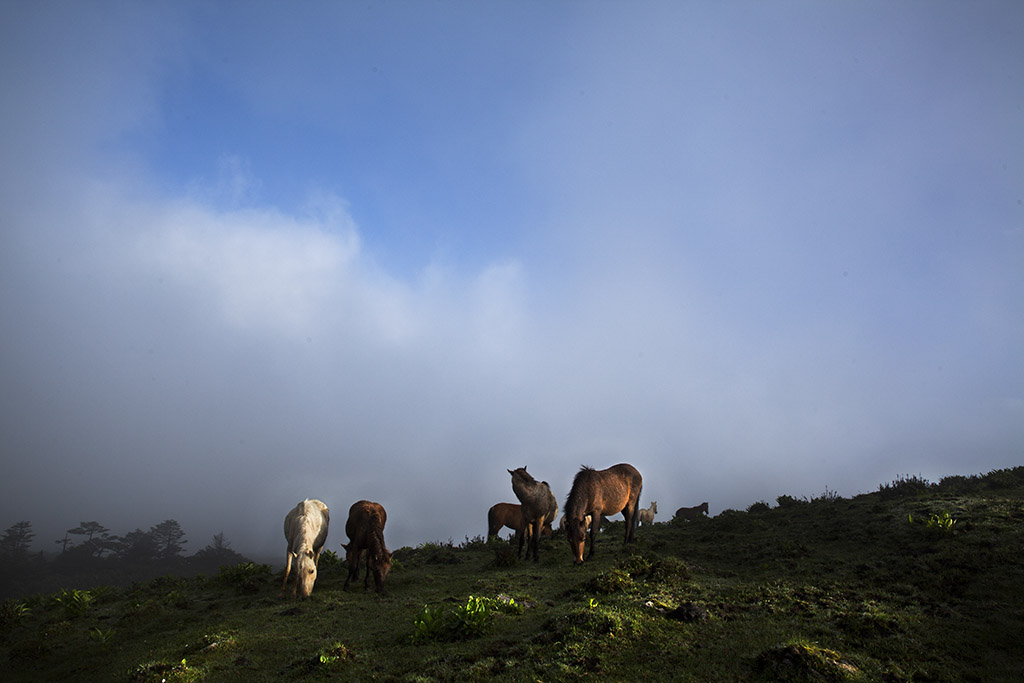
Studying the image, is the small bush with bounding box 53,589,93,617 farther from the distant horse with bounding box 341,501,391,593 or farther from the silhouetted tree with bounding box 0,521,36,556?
the silhouetted tree with bounding box 0,521,36,556

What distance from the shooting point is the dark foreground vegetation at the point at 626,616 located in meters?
7.20

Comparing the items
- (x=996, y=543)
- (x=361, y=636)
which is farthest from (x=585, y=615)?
(x=996, y=543)

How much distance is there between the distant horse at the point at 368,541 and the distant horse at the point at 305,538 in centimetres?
98

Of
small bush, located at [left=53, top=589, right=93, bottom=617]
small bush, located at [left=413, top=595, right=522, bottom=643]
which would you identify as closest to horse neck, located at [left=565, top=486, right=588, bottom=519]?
small bush, located at [left=413, top=595, right=522, bottom=643]

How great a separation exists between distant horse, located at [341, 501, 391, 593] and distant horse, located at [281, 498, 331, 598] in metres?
0.98

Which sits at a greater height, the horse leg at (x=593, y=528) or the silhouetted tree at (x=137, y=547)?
the horse leg at (x=593, y=528)

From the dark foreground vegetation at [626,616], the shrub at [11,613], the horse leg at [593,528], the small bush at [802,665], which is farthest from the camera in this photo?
the horse leg at [593,528]

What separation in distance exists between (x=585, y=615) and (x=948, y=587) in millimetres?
8384

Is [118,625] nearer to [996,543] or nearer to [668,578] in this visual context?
[668,578]

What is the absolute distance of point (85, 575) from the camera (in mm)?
38812

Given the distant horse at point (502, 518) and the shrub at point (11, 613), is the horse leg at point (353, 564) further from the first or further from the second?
the shrub at point (11, 613)

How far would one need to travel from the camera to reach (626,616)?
8.54 metres

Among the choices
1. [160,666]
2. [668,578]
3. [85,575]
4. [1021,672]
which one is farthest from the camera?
[85,575]

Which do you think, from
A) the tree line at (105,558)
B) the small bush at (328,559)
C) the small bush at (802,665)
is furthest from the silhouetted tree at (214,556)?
the small bush at (802,665)
